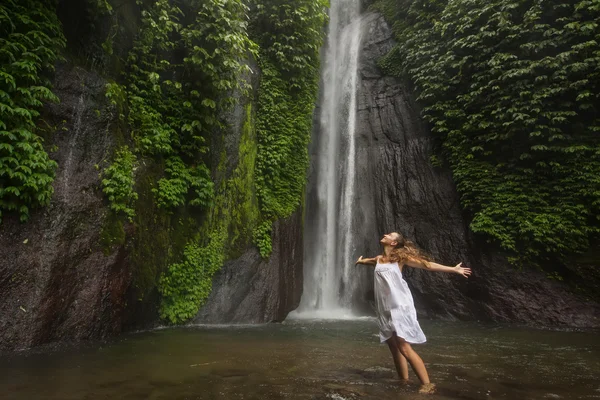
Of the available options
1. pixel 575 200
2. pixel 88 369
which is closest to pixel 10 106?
pixel 88 369

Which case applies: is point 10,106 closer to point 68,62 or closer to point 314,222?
point 68,62

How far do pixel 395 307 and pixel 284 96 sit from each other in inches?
344

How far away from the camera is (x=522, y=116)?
10336 millimetres

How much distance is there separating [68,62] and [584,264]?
39.5 feet

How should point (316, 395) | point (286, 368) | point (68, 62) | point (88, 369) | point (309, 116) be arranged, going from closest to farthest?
1. point (316, 395)
2. point (88, 369)
3. point (286, 368)
4. point (68, 62)
5. point (309, 116)

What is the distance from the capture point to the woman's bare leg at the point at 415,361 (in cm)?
405

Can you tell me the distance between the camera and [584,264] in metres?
9.79

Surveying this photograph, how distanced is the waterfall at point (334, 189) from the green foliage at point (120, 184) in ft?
22.5

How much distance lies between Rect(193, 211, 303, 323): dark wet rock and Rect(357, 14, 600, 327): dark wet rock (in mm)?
3305

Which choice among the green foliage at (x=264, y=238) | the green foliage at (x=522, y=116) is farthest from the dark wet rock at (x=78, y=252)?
the green foliage at (x=522, y=116)

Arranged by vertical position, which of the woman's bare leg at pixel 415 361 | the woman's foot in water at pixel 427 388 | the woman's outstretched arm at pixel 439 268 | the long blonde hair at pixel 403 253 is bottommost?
the woman's foot in water at pixel 427 388

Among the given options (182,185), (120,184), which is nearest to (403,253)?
(120,184)

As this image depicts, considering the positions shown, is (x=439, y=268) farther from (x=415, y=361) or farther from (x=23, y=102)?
(x=23, y=102)

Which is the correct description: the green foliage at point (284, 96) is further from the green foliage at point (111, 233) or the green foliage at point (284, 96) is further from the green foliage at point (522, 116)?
the green foliage at point (111, 233)
